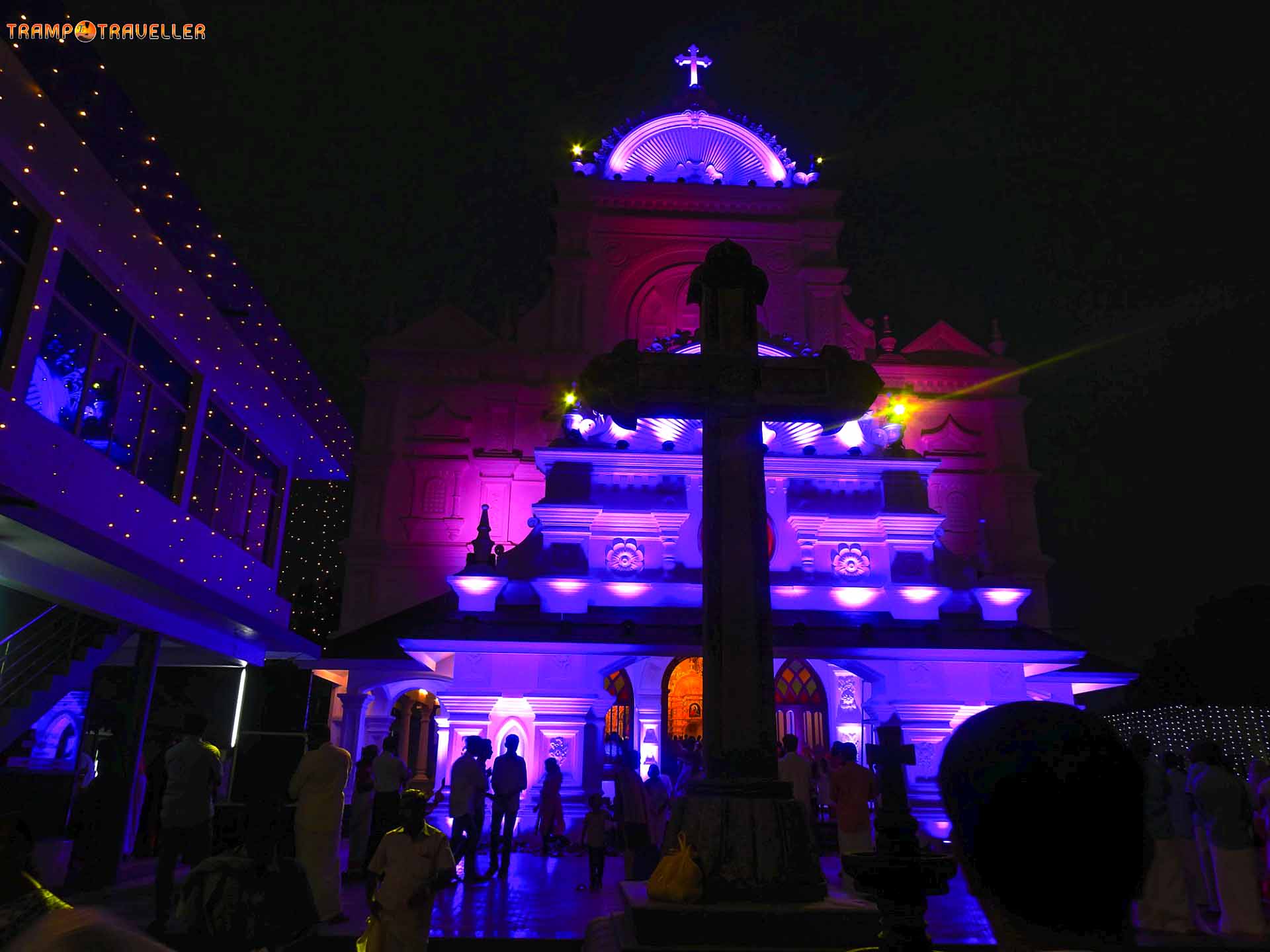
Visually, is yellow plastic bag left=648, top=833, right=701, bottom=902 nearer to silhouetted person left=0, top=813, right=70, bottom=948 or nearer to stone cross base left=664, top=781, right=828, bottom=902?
stone cross base left=664, top=781, right=828, bottom=902

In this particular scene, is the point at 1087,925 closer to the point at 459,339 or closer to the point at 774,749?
the point at 774,749

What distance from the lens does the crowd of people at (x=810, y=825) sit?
1694 mm

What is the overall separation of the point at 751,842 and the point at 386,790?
607 cm

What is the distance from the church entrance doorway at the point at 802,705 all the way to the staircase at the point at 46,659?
13.3 meters

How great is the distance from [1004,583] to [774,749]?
1253 centimetres

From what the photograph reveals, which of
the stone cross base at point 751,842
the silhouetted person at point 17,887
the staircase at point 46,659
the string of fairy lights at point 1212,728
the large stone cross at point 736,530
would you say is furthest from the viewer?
the string of fairy lights at point 1212,728

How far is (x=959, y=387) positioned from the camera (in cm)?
2416

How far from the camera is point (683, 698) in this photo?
65.5 feet

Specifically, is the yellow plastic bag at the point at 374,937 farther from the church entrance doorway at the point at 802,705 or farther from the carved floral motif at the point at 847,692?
the carved floral motif at the point at 847,692

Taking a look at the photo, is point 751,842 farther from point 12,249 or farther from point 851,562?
point 851,562

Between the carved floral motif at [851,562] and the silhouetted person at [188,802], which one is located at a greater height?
the carved floral motif at [851,562]

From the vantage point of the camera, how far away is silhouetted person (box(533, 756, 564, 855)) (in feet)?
46.6

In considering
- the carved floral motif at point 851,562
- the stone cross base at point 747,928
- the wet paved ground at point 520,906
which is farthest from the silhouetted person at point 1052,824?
the carved floral motif at point 851,562

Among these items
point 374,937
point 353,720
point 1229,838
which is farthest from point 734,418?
point 353,720
